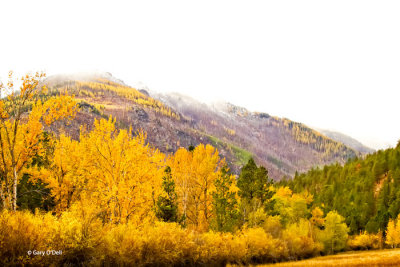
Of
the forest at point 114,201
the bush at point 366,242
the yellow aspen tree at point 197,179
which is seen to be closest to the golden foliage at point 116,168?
the forest at point 114,201

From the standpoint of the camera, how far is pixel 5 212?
564 inches

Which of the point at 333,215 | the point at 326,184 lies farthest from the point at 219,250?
the point at 326,184

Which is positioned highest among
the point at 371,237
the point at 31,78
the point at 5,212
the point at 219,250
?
the point at 31,78

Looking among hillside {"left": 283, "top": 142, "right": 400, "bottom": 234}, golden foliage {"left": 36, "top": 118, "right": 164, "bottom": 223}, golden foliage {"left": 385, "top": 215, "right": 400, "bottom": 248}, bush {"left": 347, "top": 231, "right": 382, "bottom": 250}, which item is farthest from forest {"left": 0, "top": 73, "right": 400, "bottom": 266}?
hillside {"left": 283, "top": 142, "right": 400, "bottom": 234}

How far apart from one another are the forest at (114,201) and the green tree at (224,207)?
0.12 metres

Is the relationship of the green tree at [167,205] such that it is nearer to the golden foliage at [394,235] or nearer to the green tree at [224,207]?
the green tree at [224,207]

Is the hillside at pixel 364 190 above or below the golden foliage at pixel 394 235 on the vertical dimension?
above

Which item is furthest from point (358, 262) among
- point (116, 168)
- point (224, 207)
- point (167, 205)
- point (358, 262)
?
point (116, 168)

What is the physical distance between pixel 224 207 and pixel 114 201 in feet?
45.8

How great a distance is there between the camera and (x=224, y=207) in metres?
34.9

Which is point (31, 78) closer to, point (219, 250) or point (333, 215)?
point (219, 250)

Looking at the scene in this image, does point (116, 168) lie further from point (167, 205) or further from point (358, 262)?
point (358, 262)

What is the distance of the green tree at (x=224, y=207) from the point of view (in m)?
33.4

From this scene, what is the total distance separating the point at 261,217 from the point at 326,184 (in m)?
99.0
